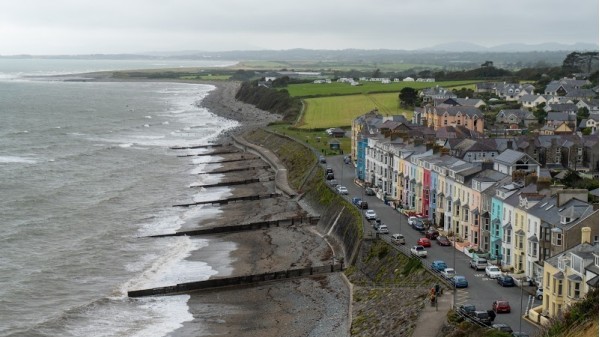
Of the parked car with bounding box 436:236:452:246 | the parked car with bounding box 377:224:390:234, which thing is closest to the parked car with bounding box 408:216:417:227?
the parked car with bounding box 377:224:390:234

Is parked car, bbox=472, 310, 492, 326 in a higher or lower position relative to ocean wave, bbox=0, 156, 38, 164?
higher

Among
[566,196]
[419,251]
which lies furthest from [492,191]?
[566,196]

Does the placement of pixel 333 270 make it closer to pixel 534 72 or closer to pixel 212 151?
pixel 212 151

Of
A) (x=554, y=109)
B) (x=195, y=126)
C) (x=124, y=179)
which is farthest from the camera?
(x=195, y=126)

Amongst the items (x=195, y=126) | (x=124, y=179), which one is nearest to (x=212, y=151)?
(x=124, y=179)

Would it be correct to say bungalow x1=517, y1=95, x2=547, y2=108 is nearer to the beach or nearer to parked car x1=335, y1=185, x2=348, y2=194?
parked car x1=335, y1=185, x2=348, y2=194

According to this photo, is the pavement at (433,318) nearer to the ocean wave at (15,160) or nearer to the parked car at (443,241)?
the parked car at (443,241)
